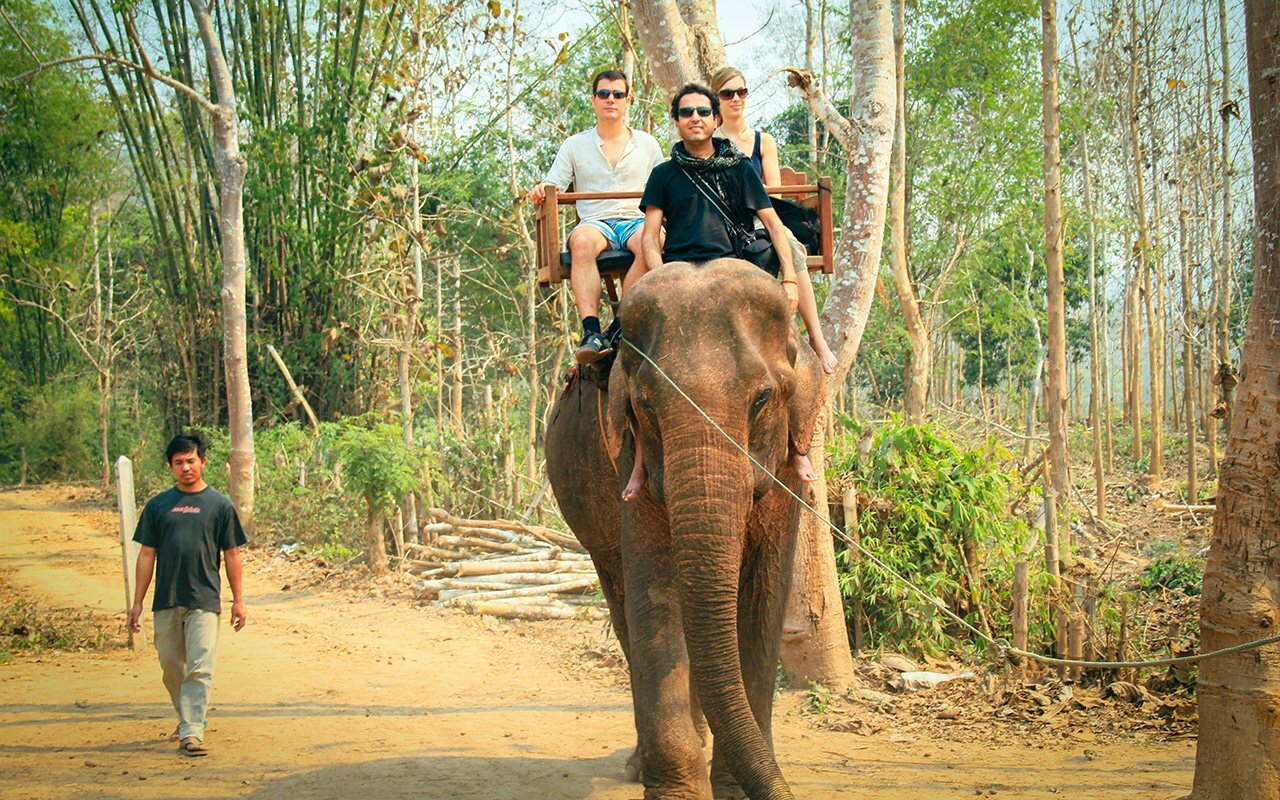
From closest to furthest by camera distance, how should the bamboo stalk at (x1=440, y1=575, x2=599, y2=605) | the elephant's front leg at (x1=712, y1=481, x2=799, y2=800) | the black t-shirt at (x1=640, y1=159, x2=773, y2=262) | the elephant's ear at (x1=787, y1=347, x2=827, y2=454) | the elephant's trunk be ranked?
the elephant's trunk → the elephant's ear at (x1=787, y1=347, x2=827, y2=454) → the black t-shirt at (x1=640, y1=159, x2=773, y2=262) → the elephant's front leg at (x1=712, y1=481, x2=799, y2=800) → the bamboo stalk at (x1=440, y1=575, x2=599, y2=605)

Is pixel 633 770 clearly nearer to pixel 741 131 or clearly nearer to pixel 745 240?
pixel 745 240

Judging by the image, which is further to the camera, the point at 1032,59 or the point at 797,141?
the point at 797,141

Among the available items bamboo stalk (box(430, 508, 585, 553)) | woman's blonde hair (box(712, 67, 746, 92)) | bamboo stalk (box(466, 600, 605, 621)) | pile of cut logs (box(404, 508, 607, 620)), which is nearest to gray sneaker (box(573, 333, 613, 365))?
woman's blonde hair (box(712, 67, 746, 92))

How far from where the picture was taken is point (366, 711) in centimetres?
762

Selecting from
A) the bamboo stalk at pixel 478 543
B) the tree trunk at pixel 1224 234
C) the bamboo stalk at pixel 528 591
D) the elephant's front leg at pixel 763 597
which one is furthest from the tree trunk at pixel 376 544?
the tree trunk at pixel 1224 234

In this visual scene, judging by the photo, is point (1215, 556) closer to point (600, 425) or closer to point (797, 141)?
point (600, 425)

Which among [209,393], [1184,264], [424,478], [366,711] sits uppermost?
[1184,264]

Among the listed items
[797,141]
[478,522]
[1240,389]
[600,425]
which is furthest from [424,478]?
[797,141]

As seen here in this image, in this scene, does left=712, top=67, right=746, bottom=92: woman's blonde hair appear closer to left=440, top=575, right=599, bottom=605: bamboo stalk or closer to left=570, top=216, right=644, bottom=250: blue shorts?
left=570, top=216, right=644, bottom=250: blue shorts

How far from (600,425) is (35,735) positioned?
3977 mm

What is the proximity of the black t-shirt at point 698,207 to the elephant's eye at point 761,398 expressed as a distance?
0.74 meters

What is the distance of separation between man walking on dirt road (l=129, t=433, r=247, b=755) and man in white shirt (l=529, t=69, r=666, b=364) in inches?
99.3

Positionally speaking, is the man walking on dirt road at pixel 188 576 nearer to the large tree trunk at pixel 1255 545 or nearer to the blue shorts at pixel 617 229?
the blue shorts at pixel 617 229

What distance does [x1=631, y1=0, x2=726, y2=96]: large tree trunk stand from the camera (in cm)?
727
